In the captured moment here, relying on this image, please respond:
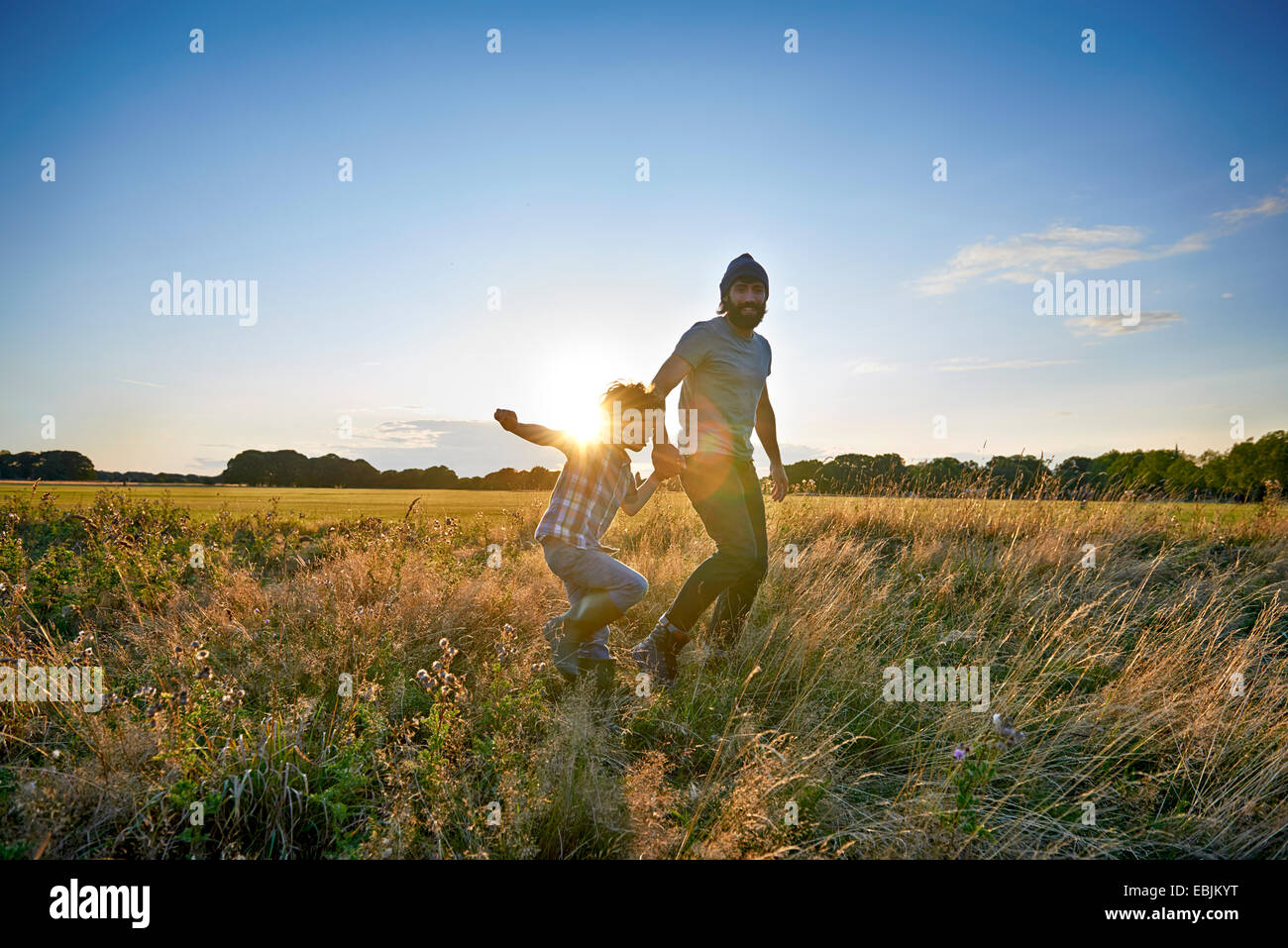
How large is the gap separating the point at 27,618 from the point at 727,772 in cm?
580

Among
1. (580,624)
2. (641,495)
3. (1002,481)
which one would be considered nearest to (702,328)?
(641,495)

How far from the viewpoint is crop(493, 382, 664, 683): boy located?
12.1ft

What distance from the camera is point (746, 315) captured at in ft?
13.4

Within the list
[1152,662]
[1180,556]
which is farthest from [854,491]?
[1152,662]

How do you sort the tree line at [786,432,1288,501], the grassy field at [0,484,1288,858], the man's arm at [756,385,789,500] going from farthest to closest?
the tree line at [786,432,1288,501] < the man's arm at [756,385,789,500] < the grassy field at [0,484,1288,858]

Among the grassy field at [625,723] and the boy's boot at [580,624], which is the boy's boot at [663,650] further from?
the boy's boot at [580,624]

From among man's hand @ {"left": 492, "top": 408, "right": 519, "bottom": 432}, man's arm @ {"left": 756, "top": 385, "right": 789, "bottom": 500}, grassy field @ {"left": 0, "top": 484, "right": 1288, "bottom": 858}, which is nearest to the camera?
grassy field @ {"left": 0, "top": 484, "right": 1288, "bottom": 858}

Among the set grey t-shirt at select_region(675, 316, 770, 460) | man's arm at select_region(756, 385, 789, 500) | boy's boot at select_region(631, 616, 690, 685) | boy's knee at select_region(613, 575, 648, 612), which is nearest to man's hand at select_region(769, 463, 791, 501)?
man's arm at select_region(756, 385, 789, 500)

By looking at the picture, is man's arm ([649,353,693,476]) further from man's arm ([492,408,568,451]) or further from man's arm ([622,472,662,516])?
man's arm ([492,408,568,451])

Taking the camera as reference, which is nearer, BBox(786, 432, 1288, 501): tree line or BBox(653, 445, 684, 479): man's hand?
BBox(653, 445, 684, 479): man's hand

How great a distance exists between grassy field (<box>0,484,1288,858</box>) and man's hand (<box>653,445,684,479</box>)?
1.29 m

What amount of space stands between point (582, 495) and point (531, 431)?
496 millimetres
